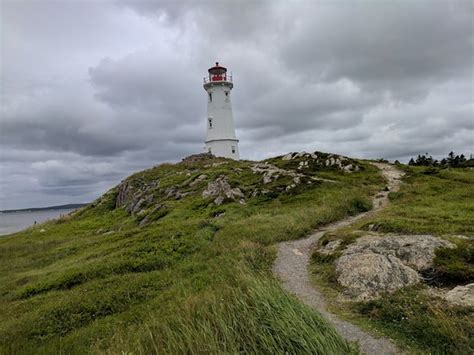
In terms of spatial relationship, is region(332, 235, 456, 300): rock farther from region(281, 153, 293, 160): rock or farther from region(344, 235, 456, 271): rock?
region(281, 153, 293, 160): rock

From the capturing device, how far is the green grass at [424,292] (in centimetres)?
829

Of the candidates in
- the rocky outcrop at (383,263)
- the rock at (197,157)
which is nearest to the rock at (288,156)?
the rock at (197,157)

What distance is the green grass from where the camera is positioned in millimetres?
8289

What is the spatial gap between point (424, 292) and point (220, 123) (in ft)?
174

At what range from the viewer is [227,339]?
7.86m

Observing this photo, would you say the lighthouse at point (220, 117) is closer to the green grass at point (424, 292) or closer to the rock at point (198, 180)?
the rock at point (198, 180)

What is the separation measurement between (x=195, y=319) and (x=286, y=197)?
22.7m

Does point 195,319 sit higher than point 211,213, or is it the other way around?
point 211,213

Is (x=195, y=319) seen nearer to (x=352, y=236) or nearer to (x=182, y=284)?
(x=182, y=284)

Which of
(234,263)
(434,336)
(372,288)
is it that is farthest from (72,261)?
(434,336)

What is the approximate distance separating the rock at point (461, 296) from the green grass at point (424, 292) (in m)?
0.26

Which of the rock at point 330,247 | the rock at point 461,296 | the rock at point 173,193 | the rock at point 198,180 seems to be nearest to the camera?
the rock at point 461,296

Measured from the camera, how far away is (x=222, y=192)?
1377 inches

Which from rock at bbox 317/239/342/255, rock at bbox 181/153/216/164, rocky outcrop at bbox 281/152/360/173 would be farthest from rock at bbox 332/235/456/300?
rock at bbox 181/153/216/164
